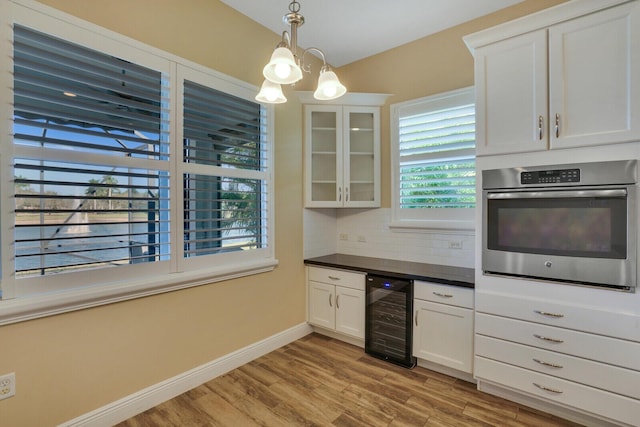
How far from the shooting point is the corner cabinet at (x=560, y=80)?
69.6 inches

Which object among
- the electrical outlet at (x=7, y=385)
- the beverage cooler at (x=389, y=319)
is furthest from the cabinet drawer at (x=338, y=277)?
the electrical outlet at (x=7, y=385)

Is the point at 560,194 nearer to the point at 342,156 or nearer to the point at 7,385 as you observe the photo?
the point at 342,156

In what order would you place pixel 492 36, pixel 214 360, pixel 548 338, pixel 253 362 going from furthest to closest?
pixel 253 362 < pixel 214 360 < pixel 492 36 < pixel 548 338

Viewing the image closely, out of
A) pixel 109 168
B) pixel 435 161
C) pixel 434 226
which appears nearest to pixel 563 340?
pixel 434 226

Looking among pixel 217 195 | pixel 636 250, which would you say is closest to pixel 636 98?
pixel 636 250

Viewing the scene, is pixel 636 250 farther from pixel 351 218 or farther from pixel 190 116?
pixel 190 116

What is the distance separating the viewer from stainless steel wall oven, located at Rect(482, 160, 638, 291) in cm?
177

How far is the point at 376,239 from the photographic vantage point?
3.44m

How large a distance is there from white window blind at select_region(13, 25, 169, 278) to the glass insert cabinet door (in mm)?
1540

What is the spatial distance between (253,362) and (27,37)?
2694mm

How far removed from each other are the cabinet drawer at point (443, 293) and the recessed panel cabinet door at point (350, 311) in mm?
555

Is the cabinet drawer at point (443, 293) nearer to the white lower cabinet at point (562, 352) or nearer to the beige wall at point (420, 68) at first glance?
the white lower cabinet at point (562, 352)

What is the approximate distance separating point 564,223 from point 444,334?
1172mm

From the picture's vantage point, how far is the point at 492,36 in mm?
2156
